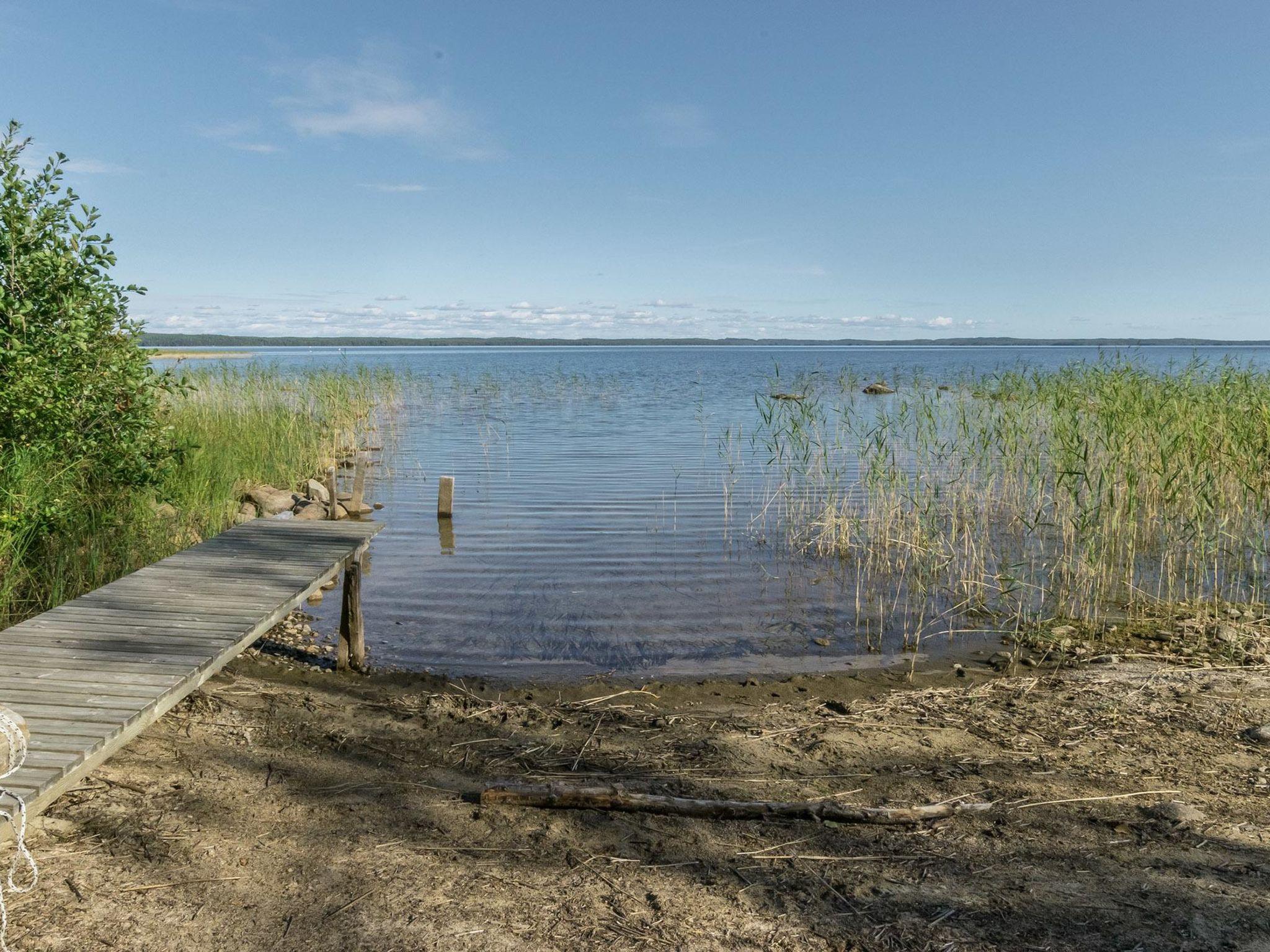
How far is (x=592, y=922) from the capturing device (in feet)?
10.8

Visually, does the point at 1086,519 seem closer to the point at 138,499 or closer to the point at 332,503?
the point at 138,499

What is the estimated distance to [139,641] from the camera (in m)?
4.71

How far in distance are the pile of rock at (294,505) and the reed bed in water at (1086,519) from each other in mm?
6424

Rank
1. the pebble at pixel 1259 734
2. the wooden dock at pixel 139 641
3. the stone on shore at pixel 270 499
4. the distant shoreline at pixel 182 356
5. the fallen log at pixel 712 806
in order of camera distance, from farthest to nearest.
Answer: the distant shoreline at pixel 182 356 < the stone on shore at pixel 270 499 < the pebble at pixel 1259 734 < the fallen log at pixel 712 806 < the wooden dock at pixel 139 641

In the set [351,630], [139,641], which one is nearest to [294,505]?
[351,630]

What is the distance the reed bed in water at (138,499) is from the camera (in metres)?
6.41

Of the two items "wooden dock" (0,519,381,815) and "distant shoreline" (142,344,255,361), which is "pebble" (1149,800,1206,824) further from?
"distant shoreline" (142,344,255,361)

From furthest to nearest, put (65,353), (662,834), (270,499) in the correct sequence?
1. (270,499)
2. (65,353)
3. (662,834)

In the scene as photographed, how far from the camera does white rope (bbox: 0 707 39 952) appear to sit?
2.97 meters

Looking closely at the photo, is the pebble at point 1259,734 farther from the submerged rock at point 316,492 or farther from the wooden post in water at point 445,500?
the submerged rock at point 316,492

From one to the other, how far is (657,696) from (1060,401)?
728 cm

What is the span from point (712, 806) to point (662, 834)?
0.94 feet

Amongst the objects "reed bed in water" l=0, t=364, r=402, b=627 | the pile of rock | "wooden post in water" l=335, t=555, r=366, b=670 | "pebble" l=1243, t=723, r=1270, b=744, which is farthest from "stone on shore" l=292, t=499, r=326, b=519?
"pebble" l=1243, t=723, r=1270, b=744

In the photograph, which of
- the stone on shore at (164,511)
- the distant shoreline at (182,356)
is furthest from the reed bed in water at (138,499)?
the distant shoreline at (182,356)
